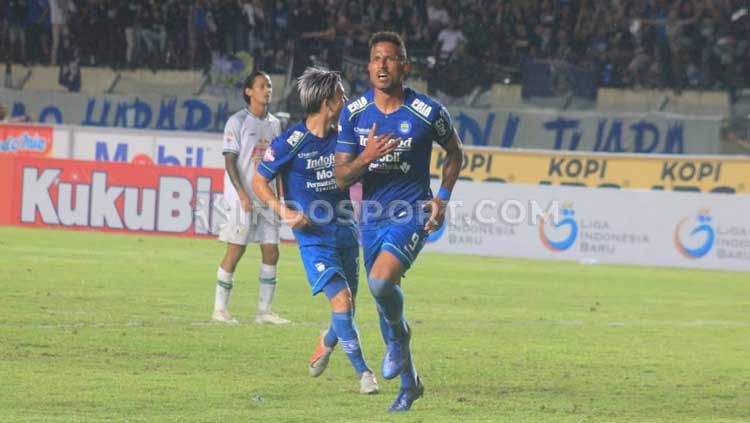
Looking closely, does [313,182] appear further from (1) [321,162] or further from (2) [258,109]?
(2) [258,109]

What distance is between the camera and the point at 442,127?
8500mm

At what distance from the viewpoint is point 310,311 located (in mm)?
14719

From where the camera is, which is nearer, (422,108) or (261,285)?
(422,108)

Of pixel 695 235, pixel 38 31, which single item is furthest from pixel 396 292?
pixel 38 31

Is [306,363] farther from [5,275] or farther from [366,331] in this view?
[5,275]

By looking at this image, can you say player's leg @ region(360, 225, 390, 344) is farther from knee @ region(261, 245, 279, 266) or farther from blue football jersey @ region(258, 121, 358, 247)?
knee @ region(261, 245, 279, 266)

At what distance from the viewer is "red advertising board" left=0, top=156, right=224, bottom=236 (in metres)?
24.3

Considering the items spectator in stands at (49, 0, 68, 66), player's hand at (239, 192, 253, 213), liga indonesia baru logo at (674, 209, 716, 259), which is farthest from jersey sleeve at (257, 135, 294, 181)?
spectator in stands at (49, 0, 68, 66)

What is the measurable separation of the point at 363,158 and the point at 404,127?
1.23 feet

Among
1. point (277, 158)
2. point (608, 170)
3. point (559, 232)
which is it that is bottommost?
point (559, 232)

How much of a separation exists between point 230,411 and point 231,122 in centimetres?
518

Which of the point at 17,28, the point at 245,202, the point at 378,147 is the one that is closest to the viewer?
the point at 378,147

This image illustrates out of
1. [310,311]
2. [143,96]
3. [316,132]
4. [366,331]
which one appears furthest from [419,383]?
[143,96]

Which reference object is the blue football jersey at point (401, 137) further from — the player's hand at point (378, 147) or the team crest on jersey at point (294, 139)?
the team crest on jersey at point (294, 139)
